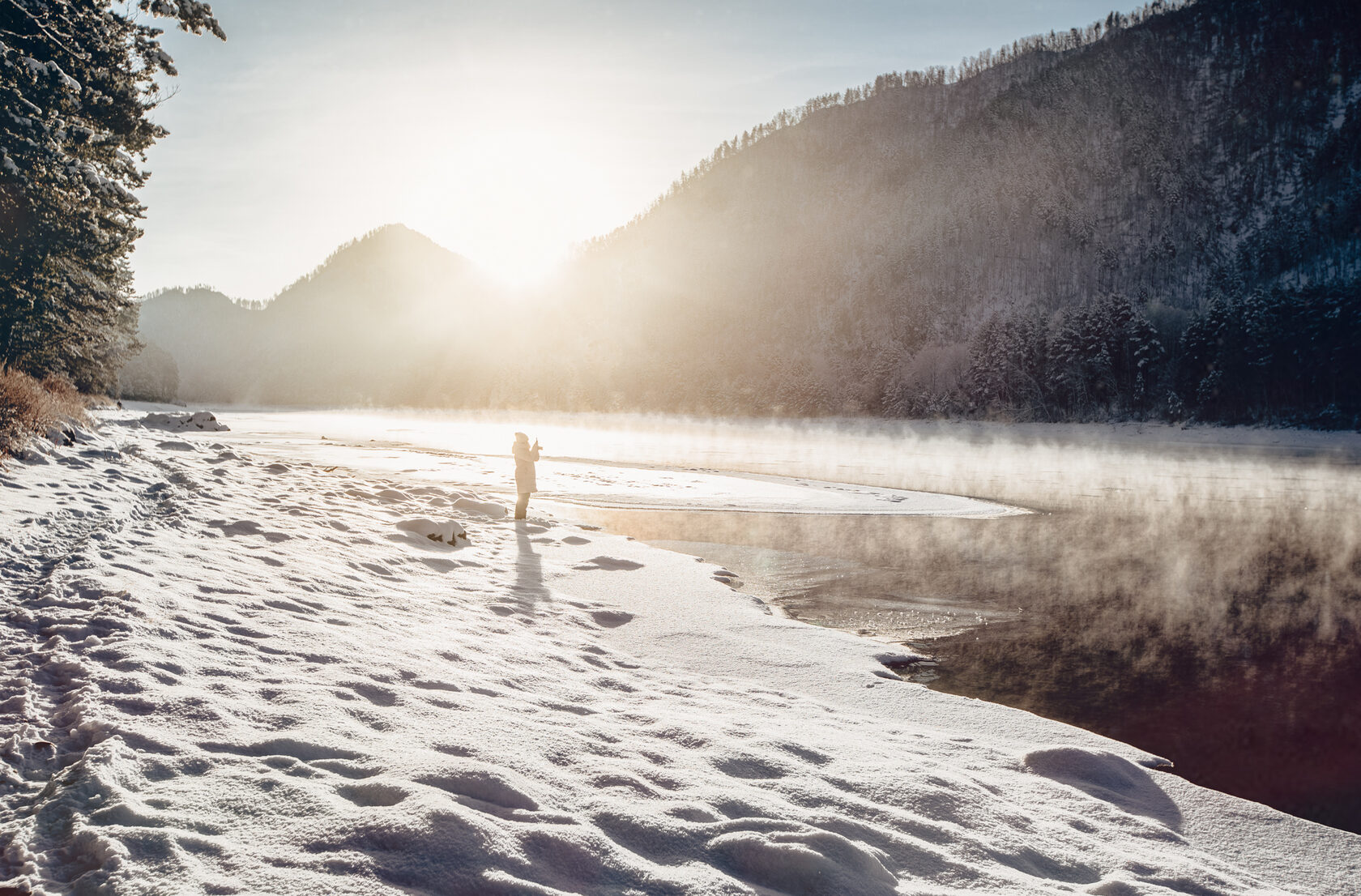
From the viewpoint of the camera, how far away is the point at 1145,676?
244 inches

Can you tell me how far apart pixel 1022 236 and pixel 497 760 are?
139 m

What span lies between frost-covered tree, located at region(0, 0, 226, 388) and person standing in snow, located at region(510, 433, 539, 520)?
30.3 feet

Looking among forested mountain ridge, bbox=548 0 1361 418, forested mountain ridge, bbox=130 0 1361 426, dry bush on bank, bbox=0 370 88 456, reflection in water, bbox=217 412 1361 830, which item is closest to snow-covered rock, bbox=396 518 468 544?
reflection in water, bbox=217 412 1361 830

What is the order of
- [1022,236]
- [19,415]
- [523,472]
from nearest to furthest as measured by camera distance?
[19,415] → [523,472] → [1022,236]

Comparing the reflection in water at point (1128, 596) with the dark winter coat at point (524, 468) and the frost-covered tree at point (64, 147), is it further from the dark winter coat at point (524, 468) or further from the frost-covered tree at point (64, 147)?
the frost-covered tree at point (64, 147)

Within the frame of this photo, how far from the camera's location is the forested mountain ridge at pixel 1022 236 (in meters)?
84.9

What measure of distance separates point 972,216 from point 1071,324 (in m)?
58.7

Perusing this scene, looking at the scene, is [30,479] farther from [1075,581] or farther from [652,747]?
[1075,581]

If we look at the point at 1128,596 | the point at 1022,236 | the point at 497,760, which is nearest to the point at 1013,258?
the point at 1022,236

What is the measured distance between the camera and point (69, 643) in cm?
383

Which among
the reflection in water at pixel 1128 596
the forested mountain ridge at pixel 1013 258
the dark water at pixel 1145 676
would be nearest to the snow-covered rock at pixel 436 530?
the reflection in water at pixel 1128 596

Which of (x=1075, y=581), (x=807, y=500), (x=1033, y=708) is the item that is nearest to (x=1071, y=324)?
(x=807, y=500)

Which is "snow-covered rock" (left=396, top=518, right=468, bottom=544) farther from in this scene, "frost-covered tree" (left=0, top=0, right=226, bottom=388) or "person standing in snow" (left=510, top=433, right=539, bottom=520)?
"frost-covered tree" (left=0, top=0, right=226, bottom=388)

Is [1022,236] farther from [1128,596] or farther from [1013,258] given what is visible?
[1128,596]
